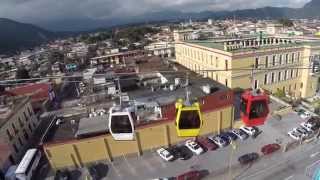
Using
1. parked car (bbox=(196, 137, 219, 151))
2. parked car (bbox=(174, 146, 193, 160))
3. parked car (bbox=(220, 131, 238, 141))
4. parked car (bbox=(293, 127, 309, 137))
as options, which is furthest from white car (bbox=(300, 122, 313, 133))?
parked car (bbox=(174, 146, 193, 160))

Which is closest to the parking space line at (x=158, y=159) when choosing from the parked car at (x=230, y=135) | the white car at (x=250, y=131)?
the parked car at (x=230, y=135)

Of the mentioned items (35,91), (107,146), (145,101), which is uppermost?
(145,101)

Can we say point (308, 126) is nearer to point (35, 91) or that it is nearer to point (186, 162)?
point (186, 162)

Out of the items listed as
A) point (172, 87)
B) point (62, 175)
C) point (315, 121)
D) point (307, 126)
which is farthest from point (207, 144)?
point (62, 175)

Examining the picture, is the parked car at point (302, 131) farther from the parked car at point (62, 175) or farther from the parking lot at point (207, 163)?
the parked car at point (62, 175)

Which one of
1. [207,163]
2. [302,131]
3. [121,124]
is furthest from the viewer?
[302,131]

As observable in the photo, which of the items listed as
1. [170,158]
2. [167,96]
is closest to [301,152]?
[170,158]

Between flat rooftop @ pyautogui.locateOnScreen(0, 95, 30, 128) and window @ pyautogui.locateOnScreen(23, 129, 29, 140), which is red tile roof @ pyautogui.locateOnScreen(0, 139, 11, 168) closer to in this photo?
flat rooftop @ pyautogui.locateOnScreen(0, 95, 30, 128)
